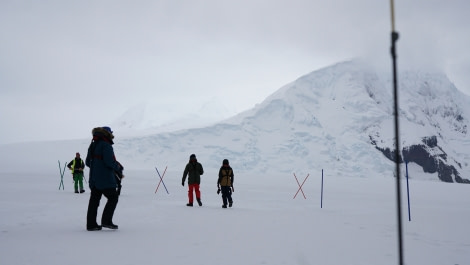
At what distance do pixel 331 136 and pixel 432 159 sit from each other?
1583cm

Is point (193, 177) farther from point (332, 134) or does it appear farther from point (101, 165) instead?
point (332, 134)

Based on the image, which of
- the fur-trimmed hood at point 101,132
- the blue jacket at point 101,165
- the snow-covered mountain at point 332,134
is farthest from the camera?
the snow-covered mountain at point 332,134

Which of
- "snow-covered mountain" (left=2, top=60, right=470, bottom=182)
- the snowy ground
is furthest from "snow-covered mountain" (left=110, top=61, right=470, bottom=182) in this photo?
the snowy ground

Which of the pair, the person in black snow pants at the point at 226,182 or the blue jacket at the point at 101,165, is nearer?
the blue jacket at the point at 101,165

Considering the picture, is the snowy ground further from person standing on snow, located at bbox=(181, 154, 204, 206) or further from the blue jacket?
person standing on snow, located at bbox=(181, 154, 204, 206)

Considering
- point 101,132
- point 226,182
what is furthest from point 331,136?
point 101,132

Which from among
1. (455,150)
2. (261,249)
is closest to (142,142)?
(261,249)

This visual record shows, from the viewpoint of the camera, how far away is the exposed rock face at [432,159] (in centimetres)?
4697

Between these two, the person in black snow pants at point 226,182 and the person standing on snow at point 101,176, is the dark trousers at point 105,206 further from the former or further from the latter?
the person in black snow pants at point 226,182

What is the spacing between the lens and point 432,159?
48.1m

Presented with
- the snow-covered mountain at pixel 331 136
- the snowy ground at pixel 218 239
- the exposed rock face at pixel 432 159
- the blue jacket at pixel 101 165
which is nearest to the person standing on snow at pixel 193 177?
the snowy ground at pixel 218 239

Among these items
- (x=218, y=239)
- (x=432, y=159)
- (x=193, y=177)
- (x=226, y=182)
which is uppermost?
(x=432, y=159)

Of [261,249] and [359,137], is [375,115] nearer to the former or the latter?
[359,137]

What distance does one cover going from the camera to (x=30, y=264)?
4109mm
